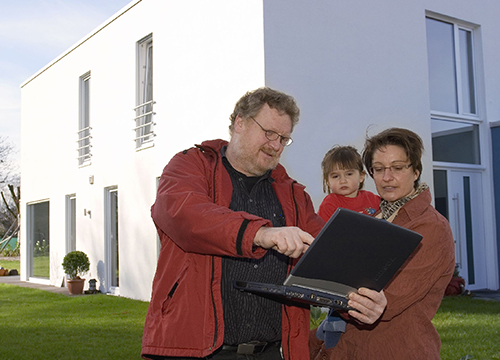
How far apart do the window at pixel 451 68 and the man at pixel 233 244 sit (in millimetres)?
8574

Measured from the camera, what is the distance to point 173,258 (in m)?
2.17

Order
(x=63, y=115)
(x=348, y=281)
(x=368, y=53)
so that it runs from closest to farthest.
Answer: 1. (x=348, y=281)
2. (x=368, y=53)
3. (x=63, y=115)

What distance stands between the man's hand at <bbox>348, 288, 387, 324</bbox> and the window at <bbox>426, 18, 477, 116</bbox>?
8.96 meters

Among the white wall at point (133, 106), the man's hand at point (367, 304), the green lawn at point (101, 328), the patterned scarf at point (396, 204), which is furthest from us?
the white wall at point (133, 106)

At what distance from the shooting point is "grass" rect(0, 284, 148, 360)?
6.39 meters

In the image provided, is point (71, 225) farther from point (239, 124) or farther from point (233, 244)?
point (233, 244)

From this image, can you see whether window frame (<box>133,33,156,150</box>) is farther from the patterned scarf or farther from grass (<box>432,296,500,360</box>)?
the patterned scarf

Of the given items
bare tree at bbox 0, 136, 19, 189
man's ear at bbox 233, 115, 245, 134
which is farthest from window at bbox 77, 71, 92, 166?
bare tree at bbox 0, 136, 19, 189

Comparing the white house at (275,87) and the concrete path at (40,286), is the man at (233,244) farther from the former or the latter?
the concrete path at (40,286)

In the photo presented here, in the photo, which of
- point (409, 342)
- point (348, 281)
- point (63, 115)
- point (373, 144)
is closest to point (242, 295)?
point (348, 281)

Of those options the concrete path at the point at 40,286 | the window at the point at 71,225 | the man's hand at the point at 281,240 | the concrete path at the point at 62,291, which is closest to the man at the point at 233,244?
the man's hand at the point at 281,240

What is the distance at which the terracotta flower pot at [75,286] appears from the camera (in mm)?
12536

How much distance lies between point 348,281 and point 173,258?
66cm

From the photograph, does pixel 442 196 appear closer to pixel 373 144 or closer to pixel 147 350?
pixel 373 144
